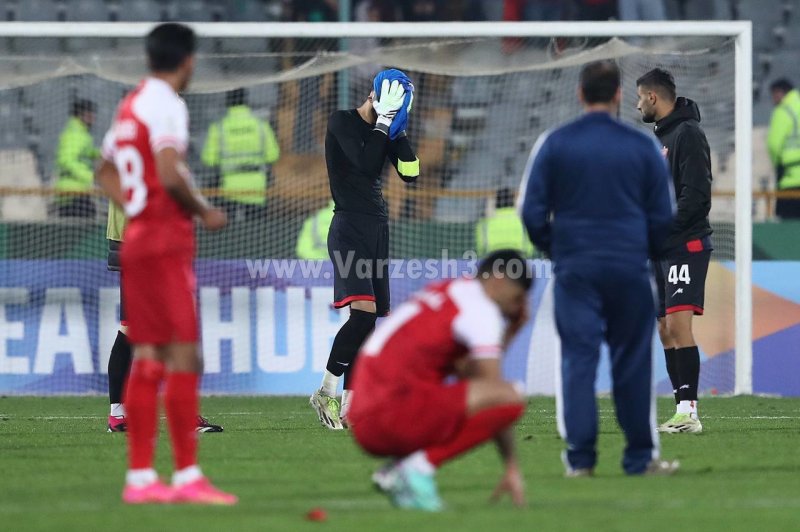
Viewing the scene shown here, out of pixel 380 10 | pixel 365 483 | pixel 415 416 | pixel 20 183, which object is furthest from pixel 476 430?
pixel 380 10

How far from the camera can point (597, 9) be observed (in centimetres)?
2242

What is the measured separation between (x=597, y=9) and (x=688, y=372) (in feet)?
43.5

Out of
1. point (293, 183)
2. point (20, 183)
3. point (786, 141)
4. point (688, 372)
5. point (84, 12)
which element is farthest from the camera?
point (84, 12)

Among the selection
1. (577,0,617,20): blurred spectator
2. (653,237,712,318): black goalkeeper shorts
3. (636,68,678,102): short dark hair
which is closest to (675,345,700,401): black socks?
(653,237,712,318): black goalkeeper shorts

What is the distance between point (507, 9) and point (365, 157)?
12876 mm

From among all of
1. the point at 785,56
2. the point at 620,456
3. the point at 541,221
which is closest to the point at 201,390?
the point at 620,456

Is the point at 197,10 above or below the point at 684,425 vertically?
above

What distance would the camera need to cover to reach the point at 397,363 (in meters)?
5.86

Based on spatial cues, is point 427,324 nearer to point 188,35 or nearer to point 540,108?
point 188,35

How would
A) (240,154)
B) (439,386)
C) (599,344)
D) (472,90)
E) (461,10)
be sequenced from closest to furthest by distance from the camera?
(439,386)
(599,344)
(472,90)
(240,154)
(461,10)

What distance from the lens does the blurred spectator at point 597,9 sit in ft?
73.4

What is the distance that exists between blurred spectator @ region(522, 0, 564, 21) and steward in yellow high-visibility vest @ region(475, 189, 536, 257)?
730cm

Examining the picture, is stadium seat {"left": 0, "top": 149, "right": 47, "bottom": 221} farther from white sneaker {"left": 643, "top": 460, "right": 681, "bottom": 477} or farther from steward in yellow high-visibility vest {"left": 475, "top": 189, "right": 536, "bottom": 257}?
white sneaker {"left": 643, "top": 460, "right": 681, "bottom": 477}

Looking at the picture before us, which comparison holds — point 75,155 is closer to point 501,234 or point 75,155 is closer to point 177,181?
point 501,234
